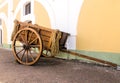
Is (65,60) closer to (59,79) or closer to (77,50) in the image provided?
(77,50)

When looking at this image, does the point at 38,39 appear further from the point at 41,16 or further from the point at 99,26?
the point at 41,16

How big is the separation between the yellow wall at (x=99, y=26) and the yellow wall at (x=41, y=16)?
2627mm

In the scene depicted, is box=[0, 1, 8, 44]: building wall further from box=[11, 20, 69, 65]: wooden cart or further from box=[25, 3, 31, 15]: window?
box=[11, 20, 69, 65]: wooden cart

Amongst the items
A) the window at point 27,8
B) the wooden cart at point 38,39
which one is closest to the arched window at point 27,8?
the window at point 27,8

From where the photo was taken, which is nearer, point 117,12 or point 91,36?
point 117,12

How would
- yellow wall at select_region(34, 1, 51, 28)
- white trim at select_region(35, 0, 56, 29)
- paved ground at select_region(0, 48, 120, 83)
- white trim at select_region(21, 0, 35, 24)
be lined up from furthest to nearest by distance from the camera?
1. white trim at select_region(21, 0, 35, 24)
2. yellow wall at select_region(34, 1, 51, 28)
3. white trim at select_region(35, 0, 56, 29)
4. paved ground at select_region(0, 48, 120, 83)

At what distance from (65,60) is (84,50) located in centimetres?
99

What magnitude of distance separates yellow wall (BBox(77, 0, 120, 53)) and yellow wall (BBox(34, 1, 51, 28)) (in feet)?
8.62

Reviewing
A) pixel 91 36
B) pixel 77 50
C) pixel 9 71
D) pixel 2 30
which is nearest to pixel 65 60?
pixel 77 50

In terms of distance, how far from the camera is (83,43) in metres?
8.45

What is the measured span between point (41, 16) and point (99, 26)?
Answer: 4371mm

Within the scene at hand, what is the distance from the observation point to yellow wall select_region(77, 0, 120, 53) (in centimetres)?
720

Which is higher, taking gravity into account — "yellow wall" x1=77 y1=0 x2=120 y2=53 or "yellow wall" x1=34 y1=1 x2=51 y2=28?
"yellow wall" x1=34 y1=1 x2=51 y2=28

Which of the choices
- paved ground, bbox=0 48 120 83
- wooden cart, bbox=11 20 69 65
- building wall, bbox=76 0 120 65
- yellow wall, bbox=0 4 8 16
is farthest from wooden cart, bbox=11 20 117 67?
yellow wall, bbox=0 4 8 16
